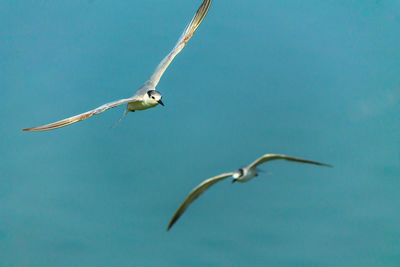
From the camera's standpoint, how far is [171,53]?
64.0ft

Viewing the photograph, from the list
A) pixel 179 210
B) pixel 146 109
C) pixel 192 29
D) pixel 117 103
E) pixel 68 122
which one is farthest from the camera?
pixel 192 29

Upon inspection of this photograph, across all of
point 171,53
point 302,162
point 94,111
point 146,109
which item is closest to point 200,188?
point 302,162

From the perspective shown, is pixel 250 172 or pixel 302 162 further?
pixel 250 172

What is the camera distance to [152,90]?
17.9 meters

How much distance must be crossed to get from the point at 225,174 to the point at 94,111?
15.3ft

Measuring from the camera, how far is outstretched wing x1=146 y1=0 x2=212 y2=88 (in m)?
19.1

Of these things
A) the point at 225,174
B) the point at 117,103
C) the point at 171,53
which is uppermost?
the point at 171,53

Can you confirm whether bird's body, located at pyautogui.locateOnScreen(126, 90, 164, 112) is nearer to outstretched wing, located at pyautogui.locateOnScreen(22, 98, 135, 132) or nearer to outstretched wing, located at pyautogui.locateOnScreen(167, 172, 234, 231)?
outstretched wing, located at pyautogui.locateOnScreen(22, 98, 135, 132)

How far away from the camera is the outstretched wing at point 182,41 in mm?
19125

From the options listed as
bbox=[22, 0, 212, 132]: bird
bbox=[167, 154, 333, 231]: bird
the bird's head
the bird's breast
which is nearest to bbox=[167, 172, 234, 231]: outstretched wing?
bbox=[167, 154, 333, 231]: bird

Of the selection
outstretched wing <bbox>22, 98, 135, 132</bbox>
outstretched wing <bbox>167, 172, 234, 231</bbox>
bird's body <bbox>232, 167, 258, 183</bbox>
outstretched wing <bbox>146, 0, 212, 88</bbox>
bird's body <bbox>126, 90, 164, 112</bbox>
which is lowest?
outstretched wing <bbox>167, 172, 234, 231</bbox>

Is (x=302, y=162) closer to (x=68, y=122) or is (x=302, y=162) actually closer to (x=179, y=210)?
(x=179, y=210)

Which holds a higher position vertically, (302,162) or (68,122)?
(68,122)

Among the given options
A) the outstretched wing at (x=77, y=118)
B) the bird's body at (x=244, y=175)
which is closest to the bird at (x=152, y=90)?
the outstretched wing at (x=77, y=118)
